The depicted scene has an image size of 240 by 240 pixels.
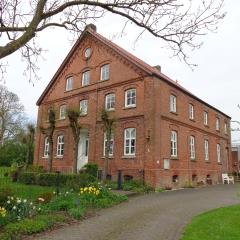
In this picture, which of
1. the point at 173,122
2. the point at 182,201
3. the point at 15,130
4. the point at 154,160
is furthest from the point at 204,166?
the point at 15,130

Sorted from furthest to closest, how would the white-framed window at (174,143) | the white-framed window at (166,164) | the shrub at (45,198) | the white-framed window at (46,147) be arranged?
the white-framed window at (46,147), the white-framed window at (174,143), the white-framed window at (166,164), the shrub at (45,198)

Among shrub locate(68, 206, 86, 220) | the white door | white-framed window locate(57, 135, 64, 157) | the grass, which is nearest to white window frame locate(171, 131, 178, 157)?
the white door

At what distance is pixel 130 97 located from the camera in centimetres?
2472

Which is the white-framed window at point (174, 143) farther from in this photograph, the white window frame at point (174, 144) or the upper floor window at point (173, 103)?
the upper floor window at point (173, 103)

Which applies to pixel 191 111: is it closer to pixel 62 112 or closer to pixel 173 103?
pixel 173 103

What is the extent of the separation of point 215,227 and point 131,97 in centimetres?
1532

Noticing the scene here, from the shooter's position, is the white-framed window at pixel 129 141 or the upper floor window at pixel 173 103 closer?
the white-framed window at pixel 129 141

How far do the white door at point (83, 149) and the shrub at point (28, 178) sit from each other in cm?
492

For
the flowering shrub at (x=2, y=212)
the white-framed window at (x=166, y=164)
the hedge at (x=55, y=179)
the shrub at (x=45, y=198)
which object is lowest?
the flowering shrub at (x=2, y=212)

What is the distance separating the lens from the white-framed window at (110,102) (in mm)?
25922

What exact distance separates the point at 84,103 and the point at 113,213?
54.0 feet

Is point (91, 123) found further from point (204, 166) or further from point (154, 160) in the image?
point (204, 166)

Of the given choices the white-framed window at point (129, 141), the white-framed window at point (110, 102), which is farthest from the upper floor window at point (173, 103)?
the white-framed window at point (110, 102)

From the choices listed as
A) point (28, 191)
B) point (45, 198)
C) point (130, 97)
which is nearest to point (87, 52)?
point (130, 97)
